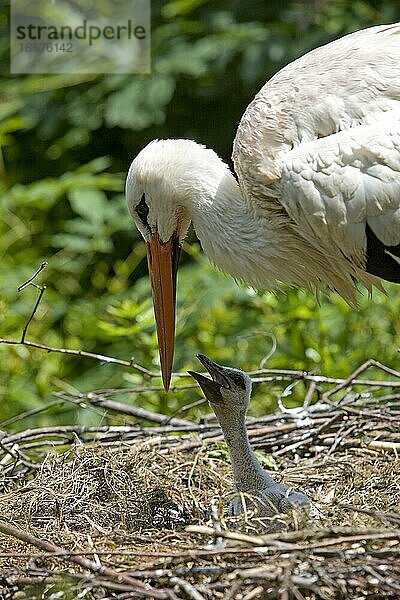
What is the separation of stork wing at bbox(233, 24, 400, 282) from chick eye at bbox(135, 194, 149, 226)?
48 centimetres

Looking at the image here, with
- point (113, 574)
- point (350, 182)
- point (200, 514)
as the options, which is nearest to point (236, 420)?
point (200, 514)

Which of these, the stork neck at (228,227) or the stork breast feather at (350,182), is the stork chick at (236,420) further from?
the stork breast feather at (350,182)

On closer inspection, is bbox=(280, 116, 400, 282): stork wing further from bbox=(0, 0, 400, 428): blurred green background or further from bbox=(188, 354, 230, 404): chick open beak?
bbox=(0, 0, 400, 428): blurred green background

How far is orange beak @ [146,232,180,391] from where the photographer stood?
16.4 feet

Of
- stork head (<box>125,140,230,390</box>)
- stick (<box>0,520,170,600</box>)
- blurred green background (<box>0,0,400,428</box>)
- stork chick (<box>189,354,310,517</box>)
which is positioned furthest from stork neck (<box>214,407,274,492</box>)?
blurred green background (<box>0,0,400,428</box>)

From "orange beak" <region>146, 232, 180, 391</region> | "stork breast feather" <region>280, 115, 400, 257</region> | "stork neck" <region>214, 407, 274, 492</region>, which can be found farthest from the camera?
"orange beak" <region>146, 232, 180, 391</region>

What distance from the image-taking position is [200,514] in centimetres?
465

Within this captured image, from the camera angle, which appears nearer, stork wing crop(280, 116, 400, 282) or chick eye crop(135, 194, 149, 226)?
stork wing crop(280, 116, 400, 282)

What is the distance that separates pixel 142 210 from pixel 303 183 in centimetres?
89

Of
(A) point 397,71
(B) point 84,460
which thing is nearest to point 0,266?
(B) point 84,460

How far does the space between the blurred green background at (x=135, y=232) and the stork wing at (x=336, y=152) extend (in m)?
1.58

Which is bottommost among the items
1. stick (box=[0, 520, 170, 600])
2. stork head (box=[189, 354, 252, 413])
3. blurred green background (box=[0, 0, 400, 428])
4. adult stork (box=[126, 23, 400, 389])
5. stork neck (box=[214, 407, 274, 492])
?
blurred green background (box=[0, 0, 400, 428])

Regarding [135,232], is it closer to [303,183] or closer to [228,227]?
[228,227]

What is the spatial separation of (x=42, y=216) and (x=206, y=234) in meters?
4.17
